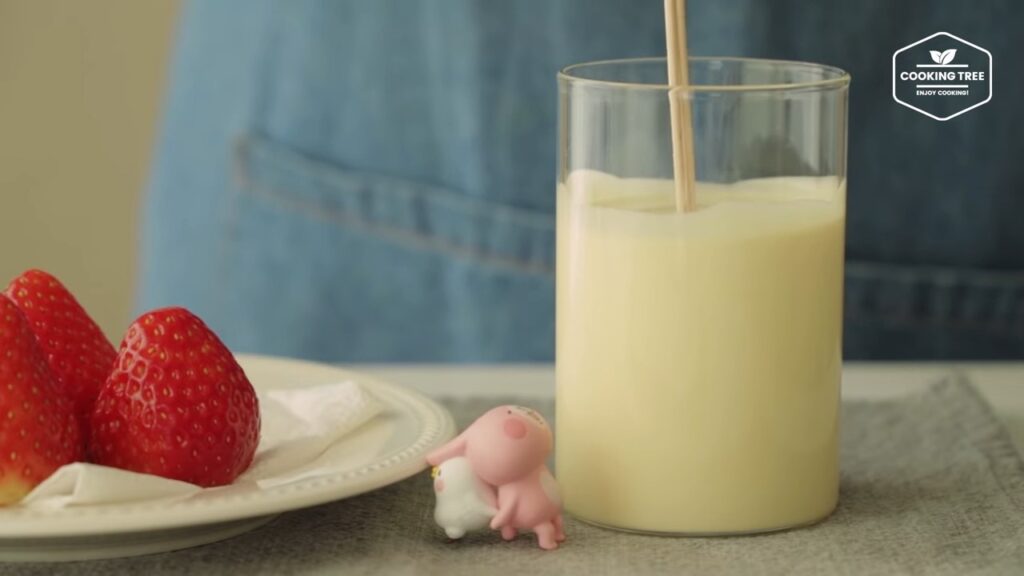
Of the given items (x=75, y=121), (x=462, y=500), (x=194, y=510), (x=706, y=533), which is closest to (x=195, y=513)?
(x=194, y=510)

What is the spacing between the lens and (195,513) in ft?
1.93

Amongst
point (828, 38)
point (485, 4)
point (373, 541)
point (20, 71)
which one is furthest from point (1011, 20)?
point (20, 71)

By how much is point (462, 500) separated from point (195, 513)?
0.11m

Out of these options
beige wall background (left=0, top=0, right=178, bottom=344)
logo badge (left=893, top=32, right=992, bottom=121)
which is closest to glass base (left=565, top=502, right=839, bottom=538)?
logo badge (left=893, top=32, right=992, bottom=121)

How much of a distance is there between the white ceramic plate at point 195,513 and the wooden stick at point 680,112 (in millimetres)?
161

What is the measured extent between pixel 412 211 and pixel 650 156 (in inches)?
21.1

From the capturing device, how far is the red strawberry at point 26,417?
2.00 feet

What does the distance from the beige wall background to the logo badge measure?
4.00ft

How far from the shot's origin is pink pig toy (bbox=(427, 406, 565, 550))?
627 millimetres

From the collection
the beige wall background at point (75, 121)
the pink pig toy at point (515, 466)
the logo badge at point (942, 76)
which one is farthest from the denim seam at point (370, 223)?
the beige wall background at point (75, 121)

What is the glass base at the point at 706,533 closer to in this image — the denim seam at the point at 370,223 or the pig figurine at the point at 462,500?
the pig figurine at the point at 462,500

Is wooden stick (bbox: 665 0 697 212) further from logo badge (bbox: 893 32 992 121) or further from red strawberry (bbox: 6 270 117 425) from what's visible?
logo badge (bbox: 893 32 992 121)

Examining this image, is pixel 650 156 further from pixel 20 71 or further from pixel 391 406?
pixel 20 71

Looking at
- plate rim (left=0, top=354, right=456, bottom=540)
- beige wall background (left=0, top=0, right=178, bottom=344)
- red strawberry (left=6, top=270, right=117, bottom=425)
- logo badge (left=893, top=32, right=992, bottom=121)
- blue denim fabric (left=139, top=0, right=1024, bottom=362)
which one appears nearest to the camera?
plate rim (left=0, top=354, right=456, bottom=540)
